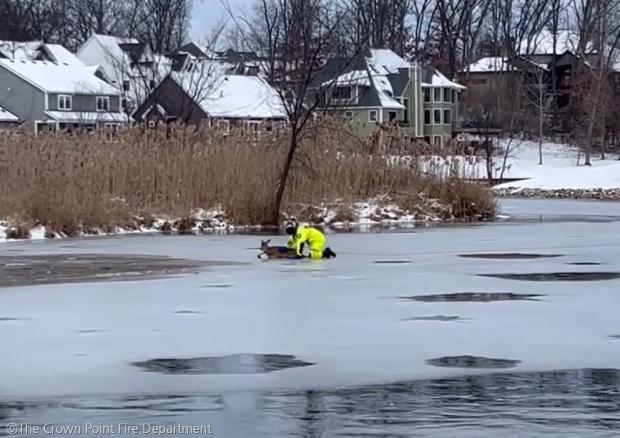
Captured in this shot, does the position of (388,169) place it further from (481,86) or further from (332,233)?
(481,86)

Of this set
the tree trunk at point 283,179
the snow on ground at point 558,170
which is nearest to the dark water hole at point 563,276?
the tree trunk at point 283,179

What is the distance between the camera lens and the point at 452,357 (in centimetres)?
958

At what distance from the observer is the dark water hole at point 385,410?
23.5 ft

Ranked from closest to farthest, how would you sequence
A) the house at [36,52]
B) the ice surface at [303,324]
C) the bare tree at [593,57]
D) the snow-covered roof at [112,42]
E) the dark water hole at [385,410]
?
the dark water hole at [385,410] → the ice surface at [303,324] → the bare tree at [593,57] → the house at [36,52] → the snow-covered roof at [112,42]

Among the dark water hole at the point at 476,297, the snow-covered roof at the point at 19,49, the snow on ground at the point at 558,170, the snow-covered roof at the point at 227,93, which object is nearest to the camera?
the dark water hole at the point at 476,297

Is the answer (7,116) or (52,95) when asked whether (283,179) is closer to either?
(7,116)

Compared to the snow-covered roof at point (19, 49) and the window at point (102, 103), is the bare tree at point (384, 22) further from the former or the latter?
the snow-covered roof at point (19, 49)

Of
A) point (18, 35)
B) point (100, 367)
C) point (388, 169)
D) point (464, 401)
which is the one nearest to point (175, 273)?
point (100, 367)

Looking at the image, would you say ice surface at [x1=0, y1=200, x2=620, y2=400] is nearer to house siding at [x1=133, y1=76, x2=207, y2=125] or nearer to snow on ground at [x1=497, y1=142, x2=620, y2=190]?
snow on ground at [x1=497, y1=142, x2=620, y2=190]

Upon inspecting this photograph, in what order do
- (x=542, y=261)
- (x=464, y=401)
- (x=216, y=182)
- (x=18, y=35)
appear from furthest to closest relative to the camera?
(x=18, y=35), (x=216, y=182), (x=542, y=261), (x=464, y=401)

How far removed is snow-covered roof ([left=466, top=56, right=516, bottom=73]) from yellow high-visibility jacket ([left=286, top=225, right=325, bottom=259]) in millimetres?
67716

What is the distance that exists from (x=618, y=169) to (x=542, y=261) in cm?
3621

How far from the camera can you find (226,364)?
931cm

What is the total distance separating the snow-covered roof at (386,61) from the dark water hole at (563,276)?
216ft
